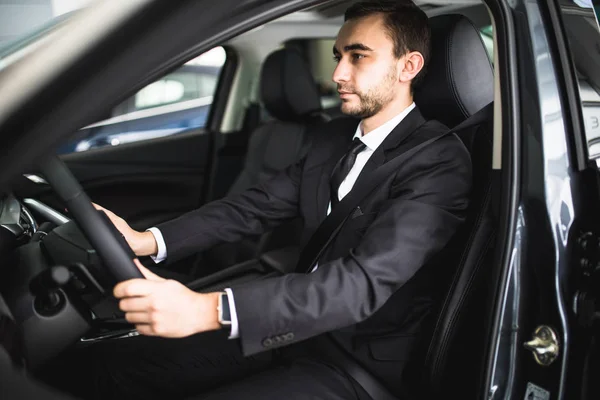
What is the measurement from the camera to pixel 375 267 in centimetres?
126

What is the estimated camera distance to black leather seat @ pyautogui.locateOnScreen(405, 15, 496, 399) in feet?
4.50

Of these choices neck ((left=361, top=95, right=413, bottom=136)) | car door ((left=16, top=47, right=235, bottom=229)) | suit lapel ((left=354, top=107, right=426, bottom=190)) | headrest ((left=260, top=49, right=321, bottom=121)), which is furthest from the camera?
A: car door ((left=16, top=47, right=235, bottom=229))

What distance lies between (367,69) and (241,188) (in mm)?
1499

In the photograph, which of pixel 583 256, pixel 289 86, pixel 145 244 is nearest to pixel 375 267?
pixel 583 256

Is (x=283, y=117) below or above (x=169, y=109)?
below

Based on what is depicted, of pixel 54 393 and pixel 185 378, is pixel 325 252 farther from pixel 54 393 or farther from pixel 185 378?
pixel 54 393

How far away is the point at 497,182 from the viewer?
1.30 meters

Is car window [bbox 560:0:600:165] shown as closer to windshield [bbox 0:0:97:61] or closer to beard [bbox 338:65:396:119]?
beard [bbox 338:65:396:119]

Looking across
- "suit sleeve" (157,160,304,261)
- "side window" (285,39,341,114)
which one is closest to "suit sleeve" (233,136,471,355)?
"suit sleeve" (157,160,304,261)

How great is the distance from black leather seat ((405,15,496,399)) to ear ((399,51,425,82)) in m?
0.03

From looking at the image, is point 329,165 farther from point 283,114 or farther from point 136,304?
point 283,114

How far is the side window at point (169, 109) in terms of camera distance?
3143 mm

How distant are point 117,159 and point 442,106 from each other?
6.40 feet

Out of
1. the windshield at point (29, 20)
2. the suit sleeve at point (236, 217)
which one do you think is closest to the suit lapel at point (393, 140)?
the suit sleeve at point (236, 217)
